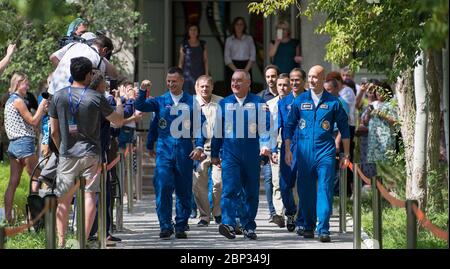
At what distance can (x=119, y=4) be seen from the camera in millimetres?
23312

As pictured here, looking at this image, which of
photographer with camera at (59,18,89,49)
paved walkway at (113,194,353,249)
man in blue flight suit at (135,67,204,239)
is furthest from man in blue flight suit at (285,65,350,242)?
photographer with camera at (59,18,89,49)

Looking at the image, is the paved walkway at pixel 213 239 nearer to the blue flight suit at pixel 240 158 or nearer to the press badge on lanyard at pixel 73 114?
the blue flight suit at pixel 240 158

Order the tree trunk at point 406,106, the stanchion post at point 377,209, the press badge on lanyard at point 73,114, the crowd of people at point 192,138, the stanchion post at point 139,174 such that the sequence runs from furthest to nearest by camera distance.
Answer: the stanchion post at point 139,174 → the tree trunk at point 406,106 → the crowd of people at point 192,138 → the press badge on lanyard at point 73,114 → the stanchion post at point 377,209

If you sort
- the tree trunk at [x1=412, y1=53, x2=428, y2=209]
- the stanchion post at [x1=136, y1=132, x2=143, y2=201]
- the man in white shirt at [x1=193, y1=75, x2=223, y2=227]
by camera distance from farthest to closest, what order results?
the stanchion post at [x1=136, y1=132, x2=143, y2=201] → the man in white shirt at [x1=193, y1=75, x2=223, y2=227] → the tree trunk at [x1=412, y1=53, x2=428, y2=209]

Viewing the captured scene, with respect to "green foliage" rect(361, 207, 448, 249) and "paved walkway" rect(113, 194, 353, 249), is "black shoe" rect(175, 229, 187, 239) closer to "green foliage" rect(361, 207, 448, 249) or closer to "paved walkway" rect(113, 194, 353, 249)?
"paved walkway" rect(113, 194, 353, 249)

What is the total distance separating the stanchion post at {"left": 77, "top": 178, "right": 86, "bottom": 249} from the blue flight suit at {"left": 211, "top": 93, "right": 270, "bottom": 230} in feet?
11.1

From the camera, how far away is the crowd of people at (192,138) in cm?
1351

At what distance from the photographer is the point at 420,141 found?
1664 centimetres

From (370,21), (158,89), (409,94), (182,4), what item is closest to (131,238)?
(370,21)

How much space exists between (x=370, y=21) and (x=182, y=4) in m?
13.1

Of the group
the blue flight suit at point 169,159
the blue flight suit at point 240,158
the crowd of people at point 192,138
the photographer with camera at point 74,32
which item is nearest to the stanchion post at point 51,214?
the crowd of people at point 192,138

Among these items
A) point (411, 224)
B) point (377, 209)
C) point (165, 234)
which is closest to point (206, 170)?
point (165, 234)

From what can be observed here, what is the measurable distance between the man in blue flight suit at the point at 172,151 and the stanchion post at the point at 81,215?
299 centimetres

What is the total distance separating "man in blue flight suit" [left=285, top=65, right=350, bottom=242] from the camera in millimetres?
A: 15516
